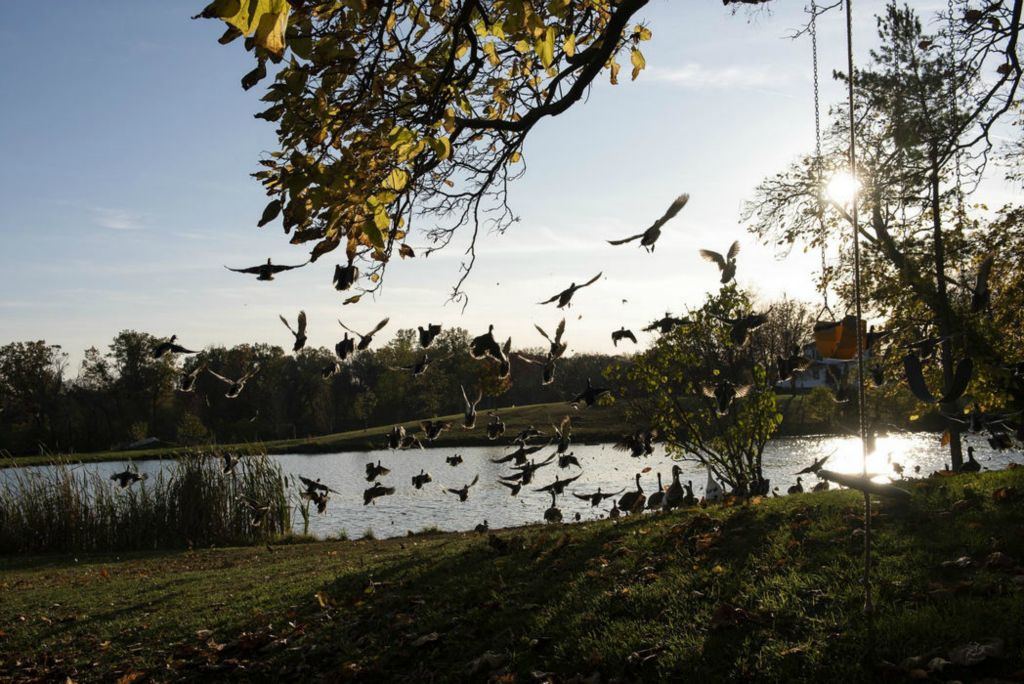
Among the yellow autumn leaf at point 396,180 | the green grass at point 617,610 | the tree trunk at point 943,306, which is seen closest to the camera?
the green grass at point 617,610

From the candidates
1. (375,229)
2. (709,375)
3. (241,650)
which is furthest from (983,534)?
(709,375)

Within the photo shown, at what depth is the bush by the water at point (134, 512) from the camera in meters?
15.7

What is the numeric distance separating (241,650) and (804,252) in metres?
16.5

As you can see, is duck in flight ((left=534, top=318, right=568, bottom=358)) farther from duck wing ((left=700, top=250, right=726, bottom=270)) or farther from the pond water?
the pond water

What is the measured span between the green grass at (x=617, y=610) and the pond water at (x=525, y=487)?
3.72 metres

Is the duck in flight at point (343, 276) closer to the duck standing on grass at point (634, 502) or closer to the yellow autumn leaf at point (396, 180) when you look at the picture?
the yellow autumn leaf at point (396, 180)

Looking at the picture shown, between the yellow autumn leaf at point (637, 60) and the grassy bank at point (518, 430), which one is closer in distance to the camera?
the yellow autumn leaf at point (637, 60)

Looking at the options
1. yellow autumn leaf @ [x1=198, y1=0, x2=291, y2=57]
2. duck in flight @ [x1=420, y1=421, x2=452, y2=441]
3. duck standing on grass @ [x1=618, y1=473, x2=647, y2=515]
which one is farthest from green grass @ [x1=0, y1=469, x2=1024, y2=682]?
yellow autumn leaf @ [x1=198, y1=0, x2=291, y2=57]

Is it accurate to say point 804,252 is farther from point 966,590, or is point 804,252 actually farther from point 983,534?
point 966,590

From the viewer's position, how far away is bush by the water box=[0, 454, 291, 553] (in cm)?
1573

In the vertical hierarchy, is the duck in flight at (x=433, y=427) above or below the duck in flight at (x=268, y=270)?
below

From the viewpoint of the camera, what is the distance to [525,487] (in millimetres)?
21906

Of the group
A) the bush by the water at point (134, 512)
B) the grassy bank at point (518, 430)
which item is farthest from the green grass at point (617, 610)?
the grassy bank at point (518, 430)

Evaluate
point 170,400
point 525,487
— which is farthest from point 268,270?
point 170,400
